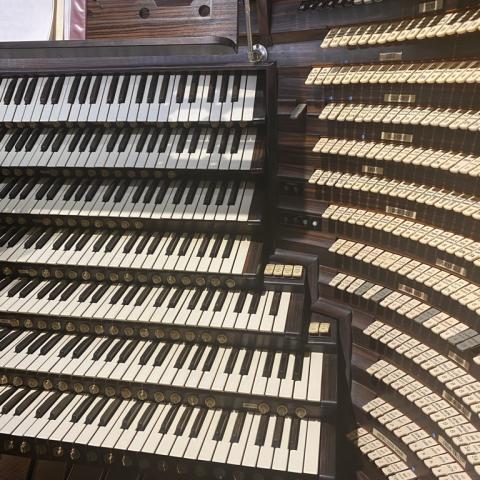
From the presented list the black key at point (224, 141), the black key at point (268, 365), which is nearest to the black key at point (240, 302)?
the black key at point (268, 365)

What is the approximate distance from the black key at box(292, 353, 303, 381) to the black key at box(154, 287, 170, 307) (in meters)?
0.80

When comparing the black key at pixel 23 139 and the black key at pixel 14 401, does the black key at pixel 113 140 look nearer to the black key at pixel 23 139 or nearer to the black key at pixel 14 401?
the black key at pixel 23 139

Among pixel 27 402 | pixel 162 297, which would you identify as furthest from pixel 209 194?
pixel 27 402

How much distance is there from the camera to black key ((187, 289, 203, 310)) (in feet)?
9.01

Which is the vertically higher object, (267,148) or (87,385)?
(267,148)

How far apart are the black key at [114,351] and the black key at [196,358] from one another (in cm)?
44

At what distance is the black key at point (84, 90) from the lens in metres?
2.98

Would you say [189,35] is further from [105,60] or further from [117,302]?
[117,302]

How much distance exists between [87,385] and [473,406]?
1.88 m

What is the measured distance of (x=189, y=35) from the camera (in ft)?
7.22

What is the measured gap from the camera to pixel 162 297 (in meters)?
2.84

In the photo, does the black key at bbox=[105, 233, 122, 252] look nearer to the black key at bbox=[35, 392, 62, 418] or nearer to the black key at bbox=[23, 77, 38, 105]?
the black key at bbox=[35, 392, 62, 418]

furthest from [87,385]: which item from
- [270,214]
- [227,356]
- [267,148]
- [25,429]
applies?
[267,148]

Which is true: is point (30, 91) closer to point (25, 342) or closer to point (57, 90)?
point (57, 90)
